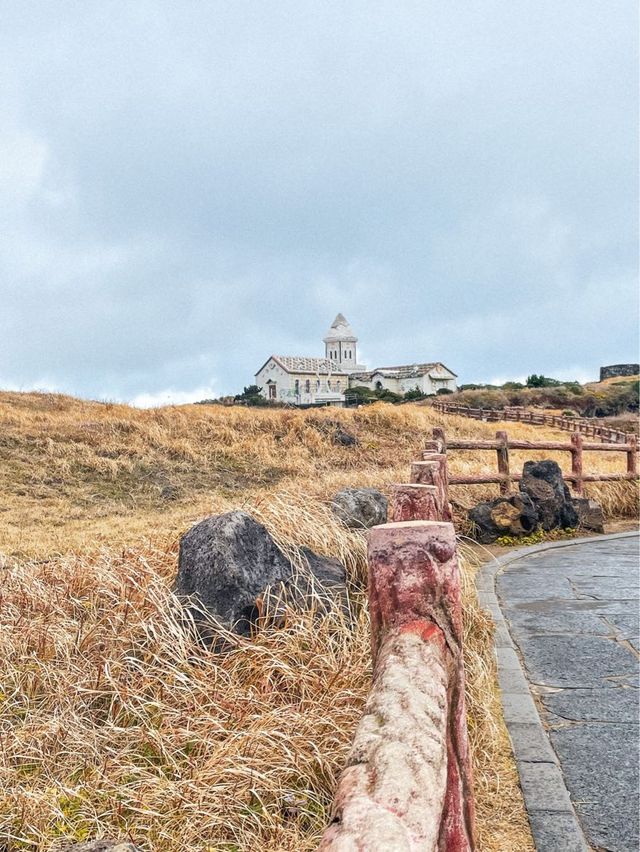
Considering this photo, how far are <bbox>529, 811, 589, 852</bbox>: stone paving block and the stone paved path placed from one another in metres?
0.05

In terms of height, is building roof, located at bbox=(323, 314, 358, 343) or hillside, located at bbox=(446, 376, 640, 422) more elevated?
building roof, located at bbox=(323, 314, 358, 343)

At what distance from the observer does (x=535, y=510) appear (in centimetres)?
1014

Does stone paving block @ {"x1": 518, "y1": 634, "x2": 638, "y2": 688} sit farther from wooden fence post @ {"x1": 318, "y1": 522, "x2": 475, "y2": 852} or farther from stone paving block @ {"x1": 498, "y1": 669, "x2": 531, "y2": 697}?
wooden fence post @ {"x1": 318, "y1": 522, "x2": 475, "y2": 852}

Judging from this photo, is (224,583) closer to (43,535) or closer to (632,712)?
(632,712)

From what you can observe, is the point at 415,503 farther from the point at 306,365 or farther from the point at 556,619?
the point at 306,365

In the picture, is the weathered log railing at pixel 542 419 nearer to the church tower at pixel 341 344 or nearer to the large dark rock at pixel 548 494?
the large dark rock at pixel 548 494

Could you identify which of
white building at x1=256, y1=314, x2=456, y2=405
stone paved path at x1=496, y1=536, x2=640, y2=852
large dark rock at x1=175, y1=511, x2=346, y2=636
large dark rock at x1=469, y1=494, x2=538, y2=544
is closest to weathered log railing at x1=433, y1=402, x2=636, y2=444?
large dark rock at x1=469, y1=494, x2=538, y2=544

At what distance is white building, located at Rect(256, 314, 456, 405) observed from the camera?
2569 inches

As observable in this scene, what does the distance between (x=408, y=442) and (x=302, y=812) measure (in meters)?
19.6

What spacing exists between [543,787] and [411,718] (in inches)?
90.7

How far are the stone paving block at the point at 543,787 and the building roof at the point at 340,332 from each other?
3084 inches

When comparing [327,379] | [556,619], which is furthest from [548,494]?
[327,379]

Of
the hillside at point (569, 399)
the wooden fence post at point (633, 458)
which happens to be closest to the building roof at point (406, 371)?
the hillside at point (569, 399)

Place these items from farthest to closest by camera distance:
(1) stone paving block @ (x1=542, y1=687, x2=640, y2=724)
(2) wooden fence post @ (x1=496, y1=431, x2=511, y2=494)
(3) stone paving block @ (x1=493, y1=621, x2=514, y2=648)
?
(2) wooden fence post @ (x1=496, y1=431, x2=511, y2=494) < (3) stone paving block @ (x1=493, y1=621, x2=514, y2=648) < (1) stone paving block @ (x1=542, y1=687, x2=640, y2=724)
